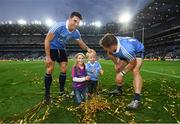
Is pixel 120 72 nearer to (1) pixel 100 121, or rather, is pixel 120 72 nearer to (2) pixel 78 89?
(2) pixel 78 89

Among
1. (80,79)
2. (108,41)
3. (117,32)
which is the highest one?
(117,32)

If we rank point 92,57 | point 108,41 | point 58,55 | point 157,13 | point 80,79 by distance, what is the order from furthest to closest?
point 157,13 < point 58,55 < point 92,57 < point 80,79 < point 108,41

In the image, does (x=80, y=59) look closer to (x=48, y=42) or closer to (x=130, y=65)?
(x=48, y=42)

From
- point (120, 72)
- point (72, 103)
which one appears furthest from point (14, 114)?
point (120, 72)

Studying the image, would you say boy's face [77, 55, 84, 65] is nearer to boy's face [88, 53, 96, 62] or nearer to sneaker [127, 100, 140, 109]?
boy's face [88, 53, 96, 62]

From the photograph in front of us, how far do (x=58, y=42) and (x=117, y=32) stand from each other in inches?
3878

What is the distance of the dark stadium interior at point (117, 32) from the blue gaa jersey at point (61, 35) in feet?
196

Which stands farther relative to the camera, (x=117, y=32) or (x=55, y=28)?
(x=117, y=32)

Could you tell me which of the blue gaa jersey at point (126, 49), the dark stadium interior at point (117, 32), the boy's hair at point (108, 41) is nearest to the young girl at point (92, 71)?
the blue gaa jersey at point (126, 49)

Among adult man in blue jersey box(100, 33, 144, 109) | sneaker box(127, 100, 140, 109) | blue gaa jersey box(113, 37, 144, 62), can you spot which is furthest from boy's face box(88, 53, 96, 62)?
sneaker box(127, 100, 140, 109)

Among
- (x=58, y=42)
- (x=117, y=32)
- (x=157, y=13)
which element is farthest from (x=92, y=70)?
(x=117, y=32)

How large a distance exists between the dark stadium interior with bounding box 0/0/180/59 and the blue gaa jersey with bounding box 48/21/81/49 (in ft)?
196

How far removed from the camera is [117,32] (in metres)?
105

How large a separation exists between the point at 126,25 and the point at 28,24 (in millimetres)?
34342
